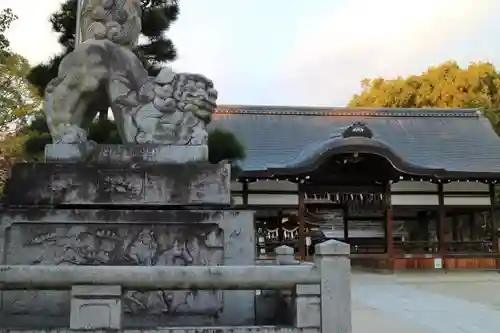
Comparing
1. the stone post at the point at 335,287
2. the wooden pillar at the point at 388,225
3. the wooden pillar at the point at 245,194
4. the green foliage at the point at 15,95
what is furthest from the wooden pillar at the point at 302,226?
the stone post at the point at 335,287

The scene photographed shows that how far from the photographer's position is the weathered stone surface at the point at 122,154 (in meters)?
4.60

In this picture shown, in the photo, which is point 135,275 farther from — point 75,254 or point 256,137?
point 256,137

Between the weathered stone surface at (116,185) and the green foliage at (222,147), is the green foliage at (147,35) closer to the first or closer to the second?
the green foliage at (222,147)

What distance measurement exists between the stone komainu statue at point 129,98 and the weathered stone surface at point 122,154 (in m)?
0.10

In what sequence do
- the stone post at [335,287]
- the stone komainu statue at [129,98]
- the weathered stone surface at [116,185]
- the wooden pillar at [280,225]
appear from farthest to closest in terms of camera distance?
the wooden pillar at [280,225], the stone komainu statue at [129,98], the weathered stone surface at [116,185], the stone post at [335,287]

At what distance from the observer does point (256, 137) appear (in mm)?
18062

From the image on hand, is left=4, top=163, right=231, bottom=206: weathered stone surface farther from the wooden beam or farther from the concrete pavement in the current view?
the wooden beam

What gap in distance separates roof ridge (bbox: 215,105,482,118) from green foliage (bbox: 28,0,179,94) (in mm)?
8244

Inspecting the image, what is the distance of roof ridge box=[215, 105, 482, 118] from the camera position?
19.8 m

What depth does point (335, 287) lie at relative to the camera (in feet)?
11.6

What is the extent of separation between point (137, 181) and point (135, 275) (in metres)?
1.31

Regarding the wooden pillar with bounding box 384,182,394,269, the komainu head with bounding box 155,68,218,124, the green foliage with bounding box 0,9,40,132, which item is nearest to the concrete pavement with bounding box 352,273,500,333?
the wooden pillar with bounding box 384,182,394,269

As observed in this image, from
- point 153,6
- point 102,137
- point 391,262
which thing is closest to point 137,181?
point 102,137

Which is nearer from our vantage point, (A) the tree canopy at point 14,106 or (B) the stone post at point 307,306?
(B) the stone post at point 307,306
